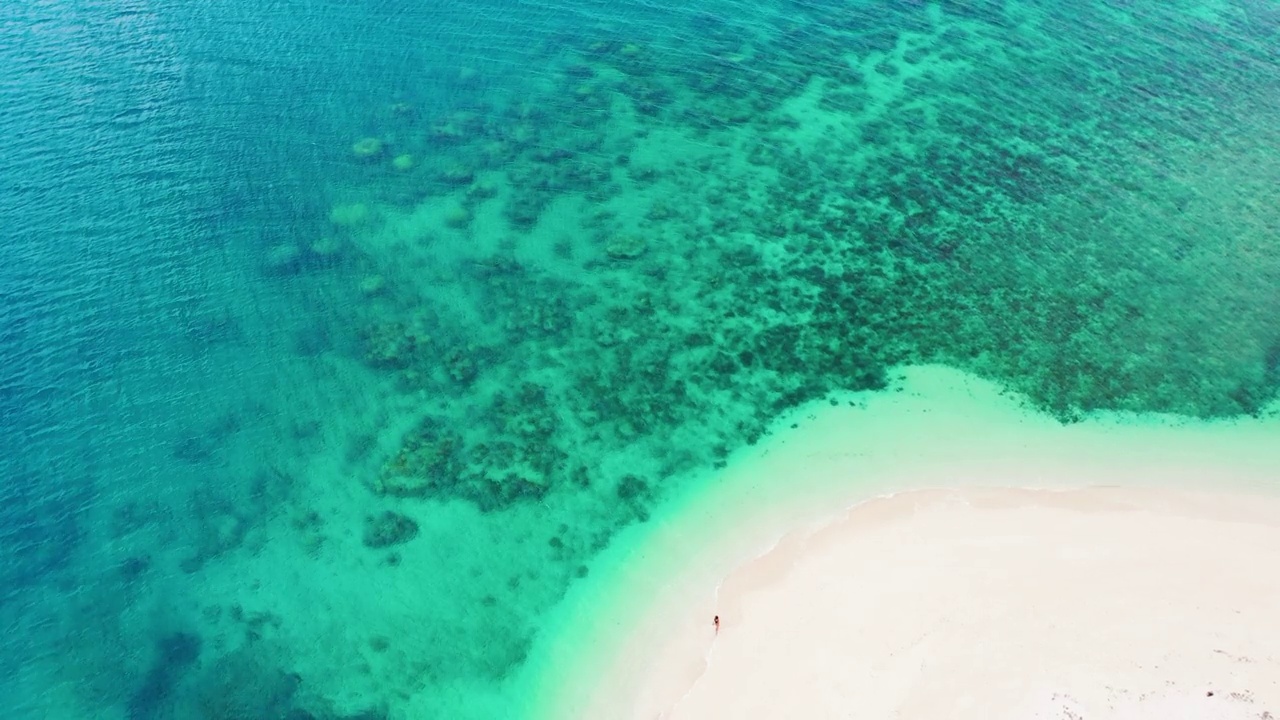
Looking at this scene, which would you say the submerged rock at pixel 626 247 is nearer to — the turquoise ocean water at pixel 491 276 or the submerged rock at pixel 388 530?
the turquoise ocean water at pixel 491 276

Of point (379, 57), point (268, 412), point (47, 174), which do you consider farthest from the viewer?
point (379, 57)

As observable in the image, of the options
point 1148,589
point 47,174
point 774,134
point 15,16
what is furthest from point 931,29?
point 15,16

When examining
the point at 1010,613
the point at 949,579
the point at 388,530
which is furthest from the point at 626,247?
the point at 1010,613

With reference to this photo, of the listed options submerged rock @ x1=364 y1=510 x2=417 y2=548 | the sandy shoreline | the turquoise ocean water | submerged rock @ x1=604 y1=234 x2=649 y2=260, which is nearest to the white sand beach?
the sandy shoreline

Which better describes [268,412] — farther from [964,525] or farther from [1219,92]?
[1219,92]

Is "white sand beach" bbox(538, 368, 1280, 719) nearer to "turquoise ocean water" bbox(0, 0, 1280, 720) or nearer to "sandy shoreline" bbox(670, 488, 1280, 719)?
"sandy shoreline" bbox(670, 488, 1280, 719)

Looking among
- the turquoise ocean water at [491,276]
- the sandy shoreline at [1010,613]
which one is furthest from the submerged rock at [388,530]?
the sandy shoreline at [1010,613]
